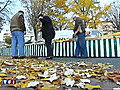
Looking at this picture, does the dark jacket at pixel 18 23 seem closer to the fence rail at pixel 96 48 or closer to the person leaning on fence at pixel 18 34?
the person leaning on fence at pixel 18 34

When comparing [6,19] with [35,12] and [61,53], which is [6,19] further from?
[61,53]

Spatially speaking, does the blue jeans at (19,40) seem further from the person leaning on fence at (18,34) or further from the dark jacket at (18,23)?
the dark jacket at (18,23)

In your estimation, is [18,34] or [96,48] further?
[96,48]

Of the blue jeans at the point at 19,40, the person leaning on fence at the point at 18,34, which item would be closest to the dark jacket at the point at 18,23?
the person leaning on fence at the point at 18,34

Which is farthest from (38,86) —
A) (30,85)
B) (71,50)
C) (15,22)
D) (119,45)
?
(71,50)

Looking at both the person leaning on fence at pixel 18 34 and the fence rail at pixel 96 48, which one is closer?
the person leaning on fence at pixel 18 34

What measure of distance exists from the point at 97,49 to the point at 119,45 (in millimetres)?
1124

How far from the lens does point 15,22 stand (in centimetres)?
672

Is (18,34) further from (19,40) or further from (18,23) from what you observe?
(18,23)

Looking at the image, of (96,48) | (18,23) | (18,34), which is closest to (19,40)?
(18,34)

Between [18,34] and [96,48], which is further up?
[18,34]

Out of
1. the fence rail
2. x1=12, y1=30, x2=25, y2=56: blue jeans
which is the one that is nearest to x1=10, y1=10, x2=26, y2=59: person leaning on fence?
x1=12, y1=30, x2=25, y2=56: blue jeans

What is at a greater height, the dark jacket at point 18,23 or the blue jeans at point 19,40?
the dark jacket at point 18,23

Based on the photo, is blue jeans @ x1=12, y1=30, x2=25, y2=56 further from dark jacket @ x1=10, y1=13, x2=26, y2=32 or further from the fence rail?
the fence rail
